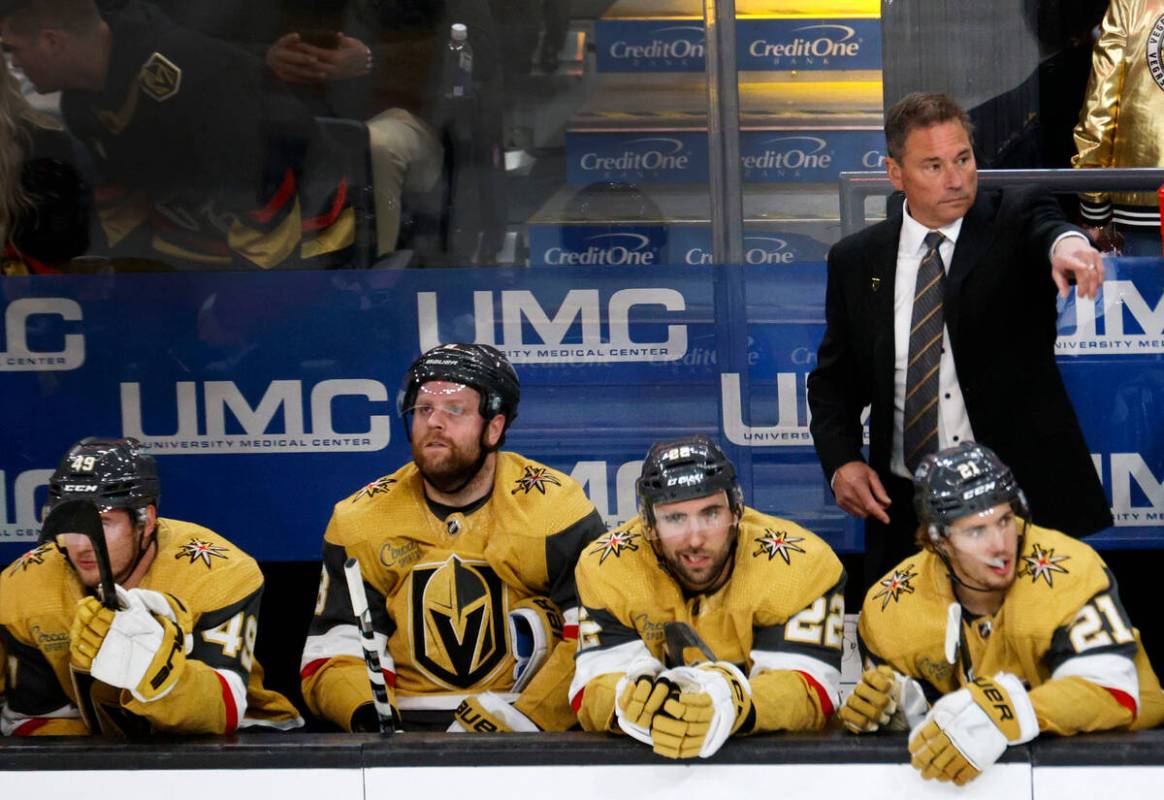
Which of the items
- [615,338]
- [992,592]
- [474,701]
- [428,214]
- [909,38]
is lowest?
[474,701]

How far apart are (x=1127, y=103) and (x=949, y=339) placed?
1114mm

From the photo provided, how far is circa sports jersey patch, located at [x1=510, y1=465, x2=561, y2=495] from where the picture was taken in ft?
11.9

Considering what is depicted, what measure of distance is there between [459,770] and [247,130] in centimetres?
242

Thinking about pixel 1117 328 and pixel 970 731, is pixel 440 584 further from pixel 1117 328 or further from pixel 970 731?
pixel 1117 328

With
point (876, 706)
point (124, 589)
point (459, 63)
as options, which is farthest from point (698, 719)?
point (459, 63)

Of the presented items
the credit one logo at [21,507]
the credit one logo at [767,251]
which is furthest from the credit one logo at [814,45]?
the credit one logo at [21,507]

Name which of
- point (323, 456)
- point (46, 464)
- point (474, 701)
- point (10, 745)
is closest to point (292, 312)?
point (323, 456)

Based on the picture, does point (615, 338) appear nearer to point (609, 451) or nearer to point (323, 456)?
point (609, 451)

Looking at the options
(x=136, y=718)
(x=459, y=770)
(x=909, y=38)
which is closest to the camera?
(x=459, y=770)

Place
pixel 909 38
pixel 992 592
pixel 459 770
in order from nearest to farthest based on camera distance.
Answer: pixel 459 770, pixel 992 592, pixel 909 38

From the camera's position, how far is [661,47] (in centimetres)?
449

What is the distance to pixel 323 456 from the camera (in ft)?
15.3

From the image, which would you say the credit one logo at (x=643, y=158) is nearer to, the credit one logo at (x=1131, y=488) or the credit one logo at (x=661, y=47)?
the credit one logo at (x=661, y=47)

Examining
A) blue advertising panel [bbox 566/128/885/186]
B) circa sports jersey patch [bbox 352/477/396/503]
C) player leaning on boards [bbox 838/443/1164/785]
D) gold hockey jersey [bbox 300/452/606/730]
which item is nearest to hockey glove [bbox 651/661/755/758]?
player leaning on boards [bbox 838/443/1164/785]
